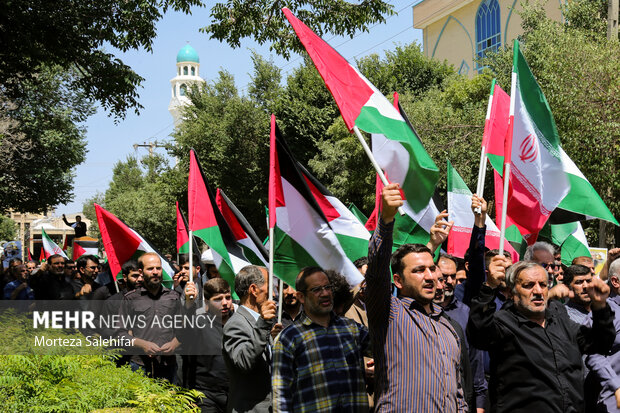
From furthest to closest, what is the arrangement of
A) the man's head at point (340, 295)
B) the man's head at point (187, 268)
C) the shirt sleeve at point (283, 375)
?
the man's head at point (187, 268) → the man's head at point (340, 295) → the shirt sleeve at point (283, 375)

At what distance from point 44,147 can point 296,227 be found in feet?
85.7

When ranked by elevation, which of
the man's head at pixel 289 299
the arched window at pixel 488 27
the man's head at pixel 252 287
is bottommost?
the man's head at pixel 289 299

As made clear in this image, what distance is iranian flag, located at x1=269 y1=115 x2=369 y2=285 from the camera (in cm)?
577

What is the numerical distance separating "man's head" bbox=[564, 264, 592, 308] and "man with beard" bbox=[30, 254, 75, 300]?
8124 millimetres

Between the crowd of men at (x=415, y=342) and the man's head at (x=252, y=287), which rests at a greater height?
the man's head at (x=252, y=287)

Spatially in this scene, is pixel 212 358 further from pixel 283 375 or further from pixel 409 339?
pixel 409 339

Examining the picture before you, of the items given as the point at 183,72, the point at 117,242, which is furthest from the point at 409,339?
the point at 183,72

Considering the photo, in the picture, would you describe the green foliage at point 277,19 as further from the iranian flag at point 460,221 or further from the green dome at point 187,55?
the green dome at point 187,55

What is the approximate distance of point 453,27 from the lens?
50594mm

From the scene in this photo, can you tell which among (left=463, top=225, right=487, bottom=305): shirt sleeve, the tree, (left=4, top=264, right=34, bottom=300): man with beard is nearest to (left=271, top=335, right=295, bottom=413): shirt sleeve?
(left=463, top=225, right=487, bottom=305): shirt sleeve

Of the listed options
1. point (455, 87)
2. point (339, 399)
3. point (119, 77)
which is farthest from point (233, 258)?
point (455, 87)

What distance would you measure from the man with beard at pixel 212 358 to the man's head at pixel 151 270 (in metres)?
0.90

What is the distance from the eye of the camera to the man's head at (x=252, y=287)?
4.66 m

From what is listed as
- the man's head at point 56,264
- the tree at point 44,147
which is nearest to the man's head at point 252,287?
the man's head at point 56,264
